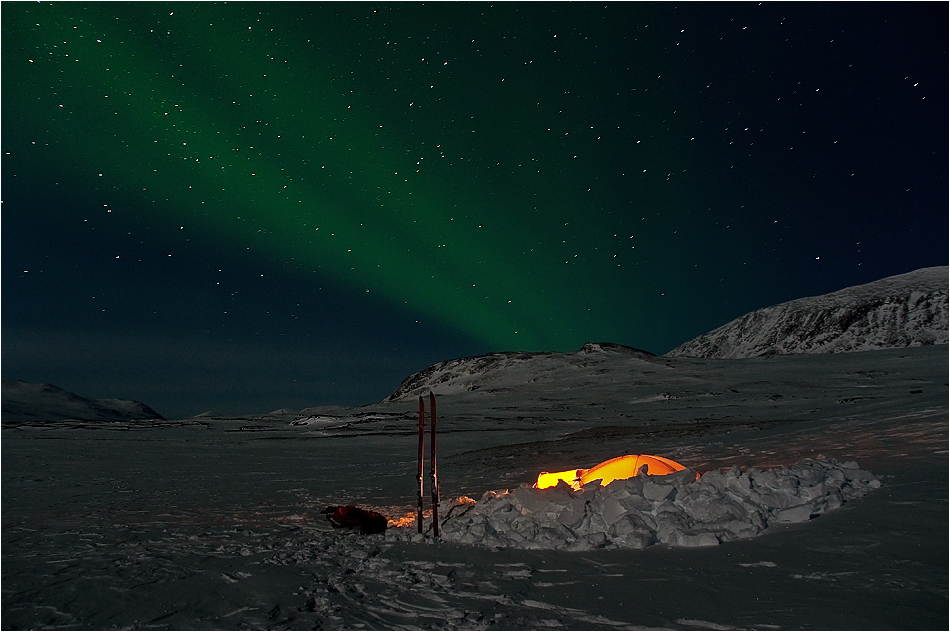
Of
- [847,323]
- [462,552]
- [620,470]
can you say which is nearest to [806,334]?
[847,323]

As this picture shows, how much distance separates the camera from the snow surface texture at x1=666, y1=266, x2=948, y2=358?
4626 inches

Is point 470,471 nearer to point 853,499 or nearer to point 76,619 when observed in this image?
point 853,499

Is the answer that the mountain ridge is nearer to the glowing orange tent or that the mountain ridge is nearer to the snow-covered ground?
the snow-covered ground

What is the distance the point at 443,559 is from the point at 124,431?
38894 mm

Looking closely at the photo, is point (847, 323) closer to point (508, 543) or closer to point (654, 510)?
point (654, 510)

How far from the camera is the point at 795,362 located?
64.9 m

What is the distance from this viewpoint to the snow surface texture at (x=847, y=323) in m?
118

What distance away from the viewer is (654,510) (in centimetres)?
919

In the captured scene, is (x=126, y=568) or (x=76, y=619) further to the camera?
(x=126, y=568)

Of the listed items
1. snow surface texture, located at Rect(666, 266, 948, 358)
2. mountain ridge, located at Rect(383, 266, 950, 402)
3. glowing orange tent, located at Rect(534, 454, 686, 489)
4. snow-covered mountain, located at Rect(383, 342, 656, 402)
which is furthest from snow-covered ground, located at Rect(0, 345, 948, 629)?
snow surface texture, located at Rect(666, 266, 948, 358)

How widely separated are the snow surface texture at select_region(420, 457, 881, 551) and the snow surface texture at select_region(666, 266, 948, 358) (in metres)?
125

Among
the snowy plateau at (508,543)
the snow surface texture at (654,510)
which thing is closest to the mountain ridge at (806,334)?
the snowy plateau at (508,543)

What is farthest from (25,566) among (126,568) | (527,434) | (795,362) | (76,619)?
(795,362)

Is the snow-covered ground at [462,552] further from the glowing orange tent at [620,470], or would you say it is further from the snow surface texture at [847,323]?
the snow surface texture at [847,323]
